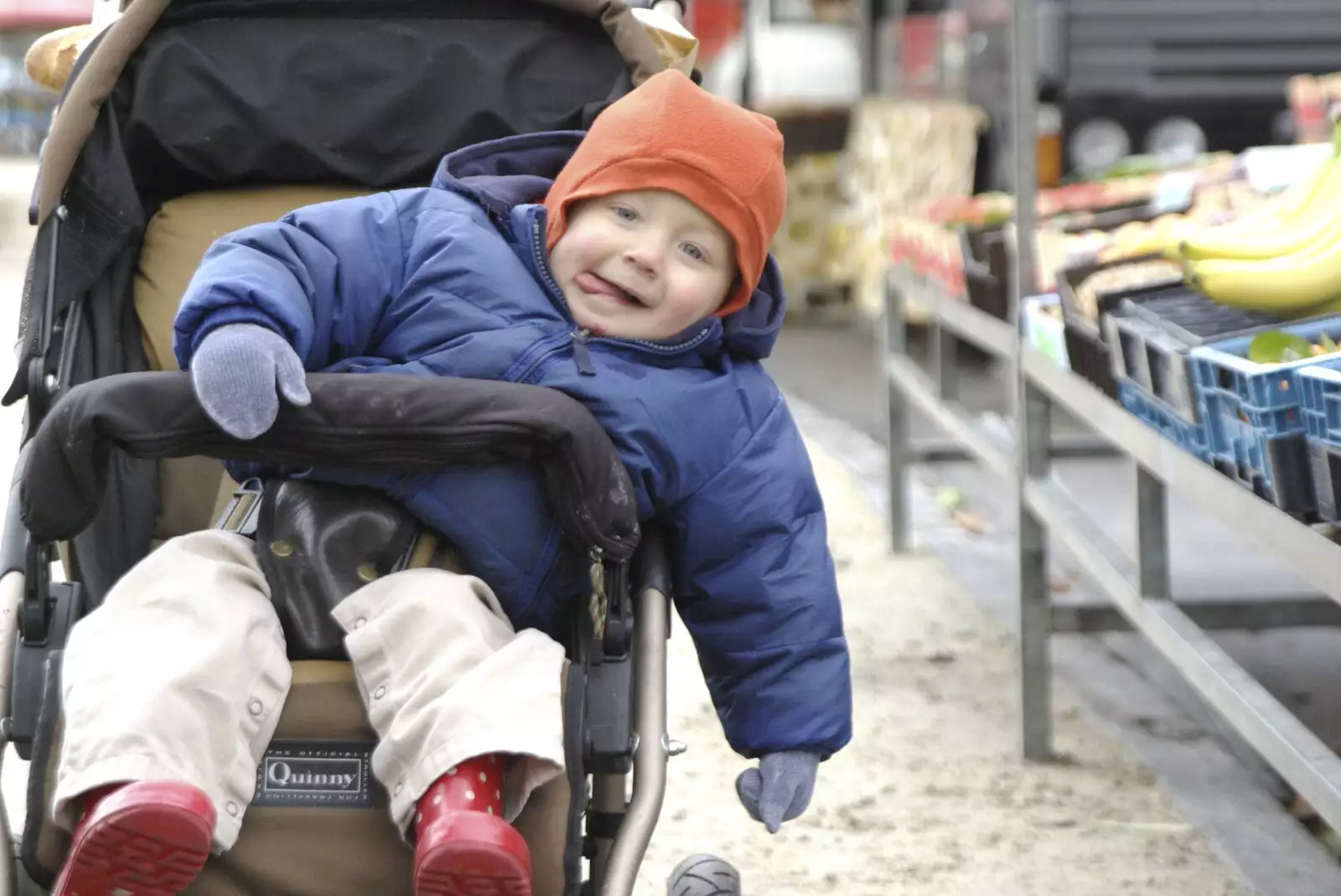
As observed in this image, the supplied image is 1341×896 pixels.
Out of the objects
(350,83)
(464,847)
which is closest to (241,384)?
(464,847)

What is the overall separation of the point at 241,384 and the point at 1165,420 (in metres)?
1.59

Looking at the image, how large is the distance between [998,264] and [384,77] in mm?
1770

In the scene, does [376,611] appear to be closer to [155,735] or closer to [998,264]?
[155,735]

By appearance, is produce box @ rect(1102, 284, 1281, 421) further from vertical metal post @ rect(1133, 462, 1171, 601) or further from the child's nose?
the child's nose

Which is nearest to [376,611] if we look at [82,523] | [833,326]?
[82,523]

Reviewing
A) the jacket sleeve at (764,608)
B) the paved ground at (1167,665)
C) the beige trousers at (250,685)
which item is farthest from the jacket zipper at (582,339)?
the paved ground at (1167,665)

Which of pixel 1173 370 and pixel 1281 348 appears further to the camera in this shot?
pixel 1173 370

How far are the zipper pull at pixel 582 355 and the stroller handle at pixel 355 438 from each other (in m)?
0.22

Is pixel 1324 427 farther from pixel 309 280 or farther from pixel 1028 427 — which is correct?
pixel 1028 427

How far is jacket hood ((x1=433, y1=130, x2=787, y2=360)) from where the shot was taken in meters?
2.67

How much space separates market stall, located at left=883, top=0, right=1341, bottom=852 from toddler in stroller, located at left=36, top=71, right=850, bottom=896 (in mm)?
623

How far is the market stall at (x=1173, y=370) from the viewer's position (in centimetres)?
249

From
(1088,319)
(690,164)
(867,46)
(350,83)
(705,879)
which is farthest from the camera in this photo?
(867,46)

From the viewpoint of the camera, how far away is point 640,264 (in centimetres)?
253
